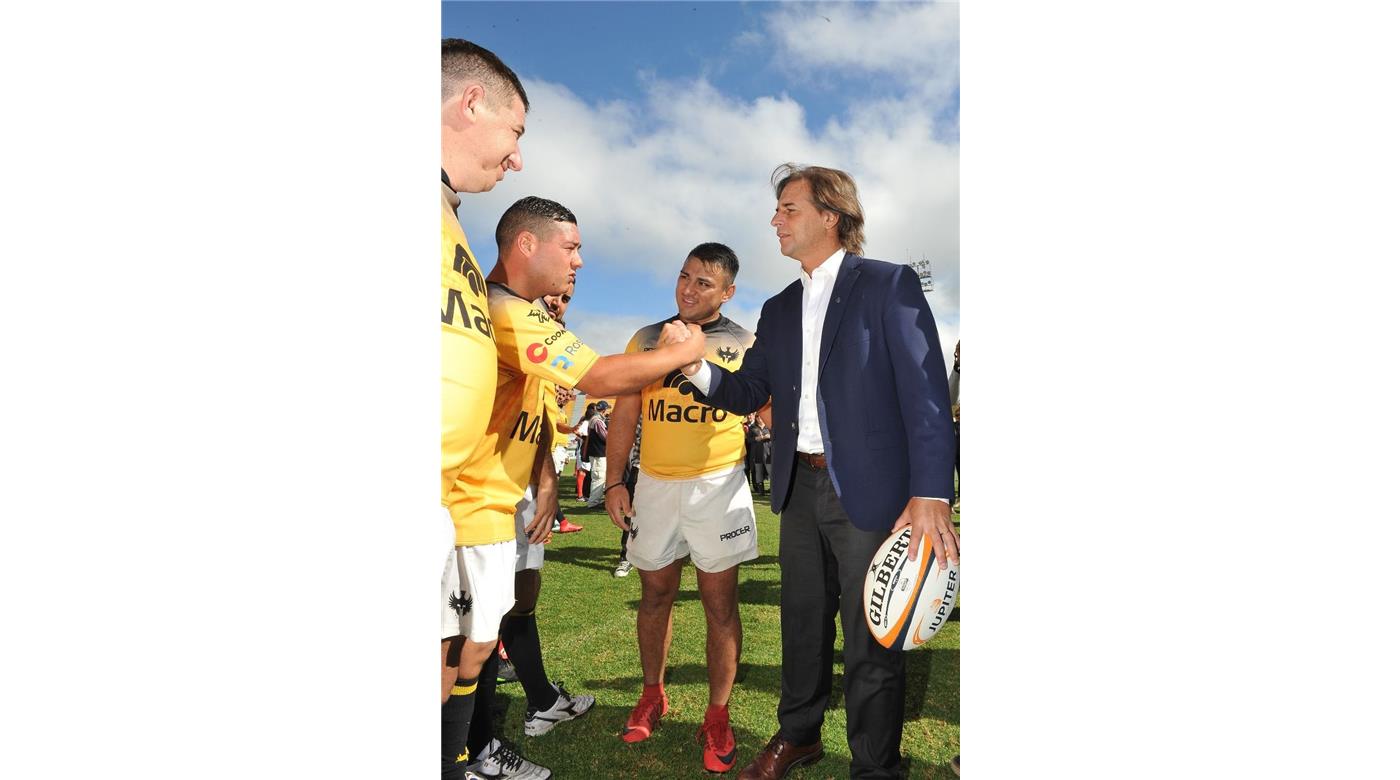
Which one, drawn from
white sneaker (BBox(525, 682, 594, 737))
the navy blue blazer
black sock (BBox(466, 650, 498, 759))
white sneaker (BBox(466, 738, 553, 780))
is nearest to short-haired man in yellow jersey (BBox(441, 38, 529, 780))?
black sock (BBox(466, 650, 498, 759))

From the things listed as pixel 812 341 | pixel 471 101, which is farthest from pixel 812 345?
pixel 471 101

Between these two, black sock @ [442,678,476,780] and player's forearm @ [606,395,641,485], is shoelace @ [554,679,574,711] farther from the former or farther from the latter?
player's forearm @ [606,395,641,485]

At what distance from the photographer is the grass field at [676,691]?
2.29 m

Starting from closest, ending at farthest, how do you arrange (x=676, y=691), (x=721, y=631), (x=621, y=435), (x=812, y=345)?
(x=812, y=345) → (x=721, y=631) → (x=676, y=691) → (x=621, y=435)

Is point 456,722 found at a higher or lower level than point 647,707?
higher

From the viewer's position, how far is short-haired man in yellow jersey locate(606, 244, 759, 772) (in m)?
Result: 2.54

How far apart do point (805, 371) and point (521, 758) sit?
1.67m

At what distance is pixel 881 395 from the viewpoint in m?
1.94

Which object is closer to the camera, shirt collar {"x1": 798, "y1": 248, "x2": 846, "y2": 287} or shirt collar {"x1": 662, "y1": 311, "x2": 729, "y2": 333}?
shirt collar {"x1": 798, "y1": 248, "x2": 846, "y2": 287}

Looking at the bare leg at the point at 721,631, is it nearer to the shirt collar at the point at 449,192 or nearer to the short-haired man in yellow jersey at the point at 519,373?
the short-haired man in yellow jersey at the point at 519,373

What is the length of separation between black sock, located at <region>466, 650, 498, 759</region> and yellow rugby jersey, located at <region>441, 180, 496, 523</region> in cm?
82

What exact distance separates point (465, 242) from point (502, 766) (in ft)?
5.83

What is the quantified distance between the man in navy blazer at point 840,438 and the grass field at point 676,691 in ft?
1.08

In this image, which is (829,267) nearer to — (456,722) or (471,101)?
Answer: (471,101)
